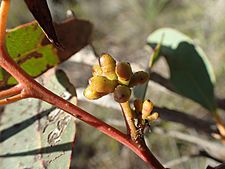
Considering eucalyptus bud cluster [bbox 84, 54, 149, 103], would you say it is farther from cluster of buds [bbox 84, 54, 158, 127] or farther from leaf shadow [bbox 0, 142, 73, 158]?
leaf shadow [bbox 0, 142, 73, 158]

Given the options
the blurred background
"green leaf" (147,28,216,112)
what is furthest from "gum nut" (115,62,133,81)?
the blurred background

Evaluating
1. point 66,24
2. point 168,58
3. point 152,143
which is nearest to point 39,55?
point 66,24

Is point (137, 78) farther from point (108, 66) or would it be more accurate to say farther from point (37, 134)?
point (37, 134)

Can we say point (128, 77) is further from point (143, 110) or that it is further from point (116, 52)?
point (116, 52)

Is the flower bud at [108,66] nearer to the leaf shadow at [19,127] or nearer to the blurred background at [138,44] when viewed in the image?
the leaf shadow at [19,127]

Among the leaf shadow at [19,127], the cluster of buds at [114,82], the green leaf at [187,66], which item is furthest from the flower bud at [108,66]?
the green leaf at [187,66]

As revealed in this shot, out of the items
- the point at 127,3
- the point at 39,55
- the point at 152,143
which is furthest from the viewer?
the point at 127,3
